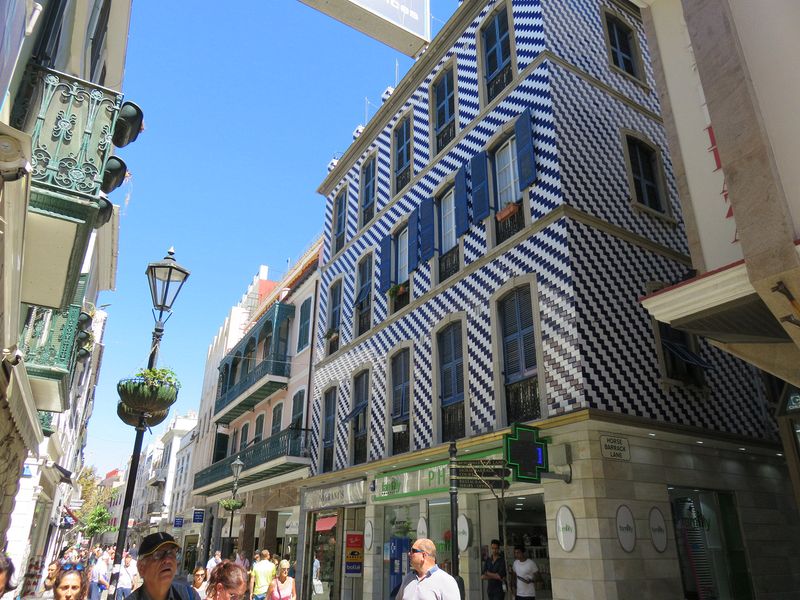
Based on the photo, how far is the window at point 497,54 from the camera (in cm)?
1413

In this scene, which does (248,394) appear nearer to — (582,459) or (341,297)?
(341,297)

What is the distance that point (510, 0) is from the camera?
14273 mm

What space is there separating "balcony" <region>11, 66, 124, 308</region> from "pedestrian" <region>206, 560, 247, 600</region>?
149 inches

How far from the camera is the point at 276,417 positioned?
80.9ft

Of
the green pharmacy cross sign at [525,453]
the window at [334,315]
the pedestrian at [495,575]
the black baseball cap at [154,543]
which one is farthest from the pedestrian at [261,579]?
the window at [334,315]

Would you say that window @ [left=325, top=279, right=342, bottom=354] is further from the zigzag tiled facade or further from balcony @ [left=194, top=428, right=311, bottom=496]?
the zigzag tiled facade

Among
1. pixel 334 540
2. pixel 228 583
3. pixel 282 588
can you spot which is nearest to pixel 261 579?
pixel 282 588

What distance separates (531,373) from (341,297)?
1024 centimetres

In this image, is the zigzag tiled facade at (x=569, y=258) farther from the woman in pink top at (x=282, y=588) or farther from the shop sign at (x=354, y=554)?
the woman in pink top at (x=282, y=588)

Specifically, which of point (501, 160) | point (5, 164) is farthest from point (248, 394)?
point (5, 164)

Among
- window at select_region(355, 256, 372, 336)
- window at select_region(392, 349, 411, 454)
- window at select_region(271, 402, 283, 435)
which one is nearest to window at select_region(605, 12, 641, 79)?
Answer: window at select_region(355, 256, 372, 336)

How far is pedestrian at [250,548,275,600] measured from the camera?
11.2m

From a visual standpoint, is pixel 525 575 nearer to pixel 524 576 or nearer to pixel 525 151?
pixel 524 576

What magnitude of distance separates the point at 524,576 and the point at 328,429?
1015 centimetres
